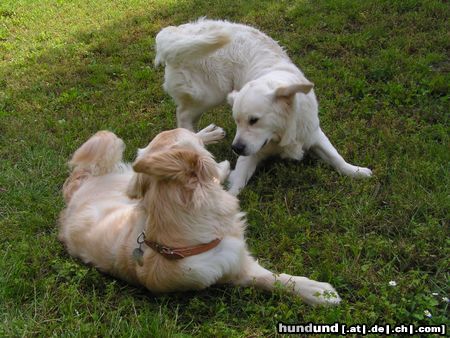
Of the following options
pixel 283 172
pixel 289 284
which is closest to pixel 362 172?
pixel 283 172

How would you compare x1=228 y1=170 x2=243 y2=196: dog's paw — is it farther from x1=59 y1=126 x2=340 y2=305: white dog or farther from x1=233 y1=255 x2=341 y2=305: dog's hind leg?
x1=233 y1=255 x2=341 y2=305: dog's hind leg

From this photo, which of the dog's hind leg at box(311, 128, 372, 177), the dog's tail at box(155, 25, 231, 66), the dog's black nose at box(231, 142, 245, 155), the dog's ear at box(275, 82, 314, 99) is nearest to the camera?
the dog's ear at box(275, 82, 314, 99)

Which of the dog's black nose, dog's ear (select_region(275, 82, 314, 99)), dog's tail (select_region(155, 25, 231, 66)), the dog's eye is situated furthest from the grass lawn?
dog's tail (select_region(155, 25, 231, 66))

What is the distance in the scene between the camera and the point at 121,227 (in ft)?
10.1

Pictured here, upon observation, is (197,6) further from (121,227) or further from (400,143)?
(121,227)

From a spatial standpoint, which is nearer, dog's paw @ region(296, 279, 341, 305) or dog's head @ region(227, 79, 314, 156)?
dog's paw @ region(296, 279, 341, 305)

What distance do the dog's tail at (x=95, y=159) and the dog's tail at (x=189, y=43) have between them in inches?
58.2

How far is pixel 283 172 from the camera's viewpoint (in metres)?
4.39

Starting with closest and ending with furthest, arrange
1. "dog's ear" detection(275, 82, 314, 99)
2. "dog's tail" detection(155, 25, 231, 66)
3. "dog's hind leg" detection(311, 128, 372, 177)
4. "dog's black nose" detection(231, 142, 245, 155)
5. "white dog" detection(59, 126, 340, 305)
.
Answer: "white dog" detection(59, 126, 340, 305), "dog's ear" detection(275, 82, 314, 99), "dog's hind leg" detection(311, 128, 372, 177), "dog's black nose" detection(231, 142, 245, 155), "dog's tail" detection(155, 25, 231, 66)

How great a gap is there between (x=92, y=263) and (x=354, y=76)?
12.8 ft

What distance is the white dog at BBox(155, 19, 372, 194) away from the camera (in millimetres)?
4234

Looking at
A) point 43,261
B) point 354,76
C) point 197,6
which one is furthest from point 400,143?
point 197,6

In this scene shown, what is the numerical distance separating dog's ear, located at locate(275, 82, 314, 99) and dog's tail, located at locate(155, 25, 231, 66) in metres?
1.03

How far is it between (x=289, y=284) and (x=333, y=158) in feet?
5.58
